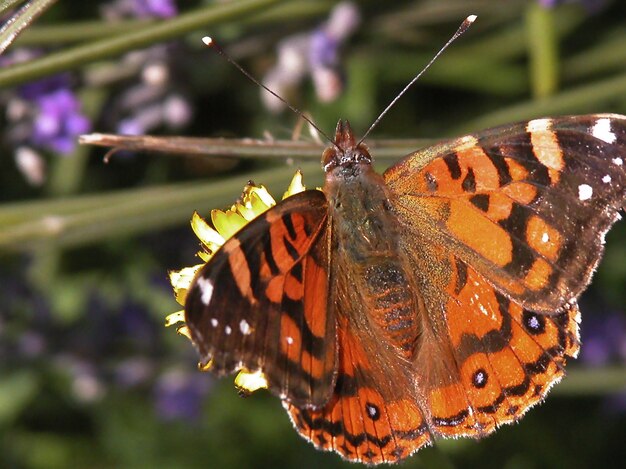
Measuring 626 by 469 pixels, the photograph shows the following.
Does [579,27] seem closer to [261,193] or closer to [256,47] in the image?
[256,47]

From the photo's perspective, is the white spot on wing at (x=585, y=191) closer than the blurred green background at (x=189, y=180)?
Yes

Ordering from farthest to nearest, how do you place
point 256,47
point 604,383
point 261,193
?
point 256,47 < point 604,383 < point 261,193

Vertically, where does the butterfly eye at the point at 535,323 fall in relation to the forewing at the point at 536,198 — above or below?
below

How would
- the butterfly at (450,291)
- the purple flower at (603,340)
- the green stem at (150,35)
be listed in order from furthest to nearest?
the purple flower at (603,340)
the green stem at (150,35)
the butterfly at (450,291)

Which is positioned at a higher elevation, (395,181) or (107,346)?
(395,181)

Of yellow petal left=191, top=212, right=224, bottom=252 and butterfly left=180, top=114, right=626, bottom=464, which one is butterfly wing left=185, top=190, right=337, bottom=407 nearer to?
butterfly left=180, top=114, right=626, bottom=464

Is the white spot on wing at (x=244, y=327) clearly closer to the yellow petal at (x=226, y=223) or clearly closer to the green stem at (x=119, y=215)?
the yellow petal at (x=226, y=223)

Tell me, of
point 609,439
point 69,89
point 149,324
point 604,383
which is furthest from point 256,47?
point 609,439

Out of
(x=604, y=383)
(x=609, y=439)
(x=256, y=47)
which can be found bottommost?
(x=609, y=439)

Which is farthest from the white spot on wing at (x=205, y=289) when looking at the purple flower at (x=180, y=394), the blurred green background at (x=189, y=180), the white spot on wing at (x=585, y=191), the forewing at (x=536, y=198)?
the purple flower at (x=180, y=394)

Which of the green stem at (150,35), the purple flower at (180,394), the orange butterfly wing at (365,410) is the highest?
the green stem at (150,35)
